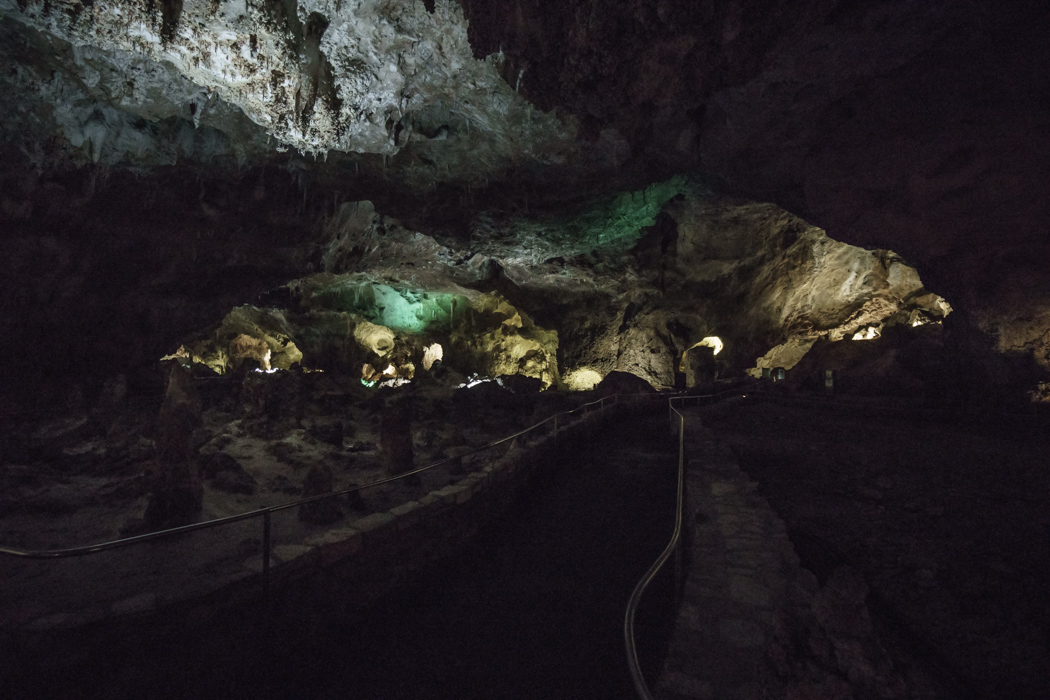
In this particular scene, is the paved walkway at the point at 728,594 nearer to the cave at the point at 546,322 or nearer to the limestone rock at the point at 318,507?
the cave at the point at 546,322

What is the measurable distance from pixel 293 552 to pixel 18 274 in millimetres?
18346

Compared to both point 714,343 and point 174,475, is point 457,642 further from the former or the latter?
point 714,343

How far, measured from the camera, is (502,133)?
49.4 ft

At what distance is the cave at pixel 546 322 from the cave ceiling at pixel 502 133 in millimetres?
98

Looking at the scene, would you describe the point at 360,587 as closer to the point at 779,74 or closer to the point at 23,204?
the point at 779,74

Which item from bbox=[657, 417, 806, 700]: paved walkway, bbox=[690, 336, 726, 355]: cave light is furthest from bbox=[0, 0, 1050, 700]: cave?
bbox=[690, 336, 726, 355]: cave light

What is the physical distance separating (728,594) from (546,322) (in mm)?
24780

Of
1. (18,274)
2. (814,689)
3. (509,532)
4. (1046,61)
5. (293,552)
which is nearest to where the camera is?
(814,689)

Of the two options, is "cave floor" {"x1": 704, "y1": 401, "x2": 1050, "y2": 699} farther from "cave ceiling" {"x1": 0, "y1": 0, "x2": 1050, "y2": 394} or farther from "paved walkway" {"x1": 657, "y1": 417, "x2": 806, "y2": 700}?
"cave ceiling" {"x1": 0, "y1": 0, "x2": 1050, "y2": 394}

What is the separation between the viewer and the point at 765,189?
15.8 metres

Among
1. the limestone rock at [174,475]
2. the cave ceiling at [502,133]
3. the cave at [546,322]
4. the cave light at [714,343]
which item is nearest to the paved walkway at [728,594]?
the cave at [546,322]

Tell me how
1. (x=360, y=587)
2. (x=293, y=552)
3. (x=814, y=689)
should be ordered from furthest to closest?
(x=360, y=587) → (x=293, y=552) → (x=814, y=689)

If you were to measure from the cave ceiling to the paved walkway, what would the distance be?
312 inches

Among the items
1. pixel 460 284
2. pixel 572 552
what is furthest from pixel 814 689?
pixel 460 284
